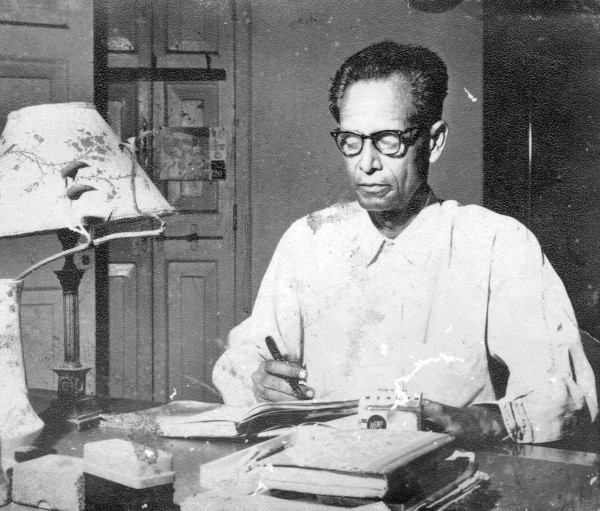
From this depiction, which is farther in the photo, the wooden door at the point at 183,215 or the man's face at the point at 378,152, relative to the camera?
the wooden door at the point at 183,215

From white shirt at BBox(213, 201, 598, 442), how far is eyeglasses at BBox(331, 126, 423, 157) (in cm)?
17

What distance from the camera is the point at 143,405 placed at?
45.3 inches

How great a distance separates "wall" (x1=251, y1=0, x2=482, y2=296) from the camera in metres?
1.44

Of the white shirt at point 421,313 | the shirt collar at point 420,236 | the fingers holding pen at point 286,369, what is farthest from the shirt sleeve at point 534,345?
the fingers holding pen at point 286,369

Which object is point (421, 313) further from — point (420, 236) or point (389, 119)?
point (389, 119)

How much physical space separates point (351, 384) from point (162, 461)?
69cm

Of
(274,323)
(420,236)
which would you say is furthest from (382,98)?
(274,323)

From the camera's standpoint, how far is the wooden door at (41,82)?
1453mm

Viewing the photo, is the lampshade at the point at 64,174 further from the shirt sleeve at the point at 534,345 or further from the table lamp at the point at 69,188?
the shirt sleeve at the point at 534,345

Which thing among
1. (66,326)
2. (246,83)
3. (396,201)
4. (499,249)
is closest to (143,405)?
(66,326)

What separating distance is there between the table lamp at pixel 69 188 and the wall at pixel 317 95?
0.62m

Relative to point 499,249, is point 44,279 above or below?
→ below

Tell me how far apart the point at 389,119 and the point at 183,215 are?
2.73 ft

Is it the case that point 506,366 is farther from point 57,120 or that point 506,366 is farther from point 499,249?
point 57,120
